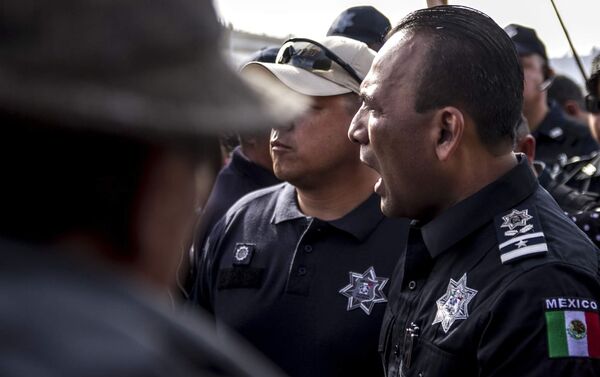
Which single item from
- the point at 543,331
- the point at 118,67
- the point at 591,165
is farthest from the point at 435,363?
the point at 591,165

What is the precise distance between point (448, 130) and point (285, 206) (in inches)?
40.7

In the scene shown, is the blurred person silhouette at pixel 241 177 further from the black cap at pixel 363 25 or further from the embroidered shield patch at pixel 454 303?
the embroidered shield patch at pixel 454 303

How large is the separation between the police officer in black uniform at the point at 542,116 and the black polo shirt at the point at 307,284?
2903 millimetres

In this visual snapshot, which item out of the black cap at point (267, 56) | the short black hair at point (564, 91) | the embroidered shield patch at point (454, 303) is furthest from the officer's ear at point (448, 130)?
the short black hair at point (564, 91)

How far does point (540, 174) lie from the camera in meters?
3.84

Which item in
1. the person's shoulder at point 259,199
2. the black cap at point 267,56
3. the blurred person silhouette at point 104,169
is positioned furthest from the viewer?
the black cap at point 267,56

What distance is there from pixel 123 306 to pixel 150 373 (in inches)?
2.8

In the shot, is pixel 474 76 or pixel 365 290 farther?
pixel 365 290

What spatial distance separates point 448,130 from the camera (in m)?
2.58

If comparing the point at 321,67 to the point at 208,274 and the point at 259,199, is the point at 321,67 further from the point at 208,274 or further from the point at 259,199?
the point at 208,274

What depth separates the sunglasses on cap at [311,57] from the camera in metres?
3.54

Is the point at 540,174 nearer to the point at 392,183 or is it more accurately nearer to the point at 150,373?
the point at 392,183

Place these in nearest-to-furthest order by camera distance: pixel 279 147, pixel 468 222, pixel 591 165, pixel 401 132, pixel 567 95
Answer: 1. pixel 468 222
2. pixel 401 132
3. pixel 279 147
4. pixel 591 165
5. pixel 567 95

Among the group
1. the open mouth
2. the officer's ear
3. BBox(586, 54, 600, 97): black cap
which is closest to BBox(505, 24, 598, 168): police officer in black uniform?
BBox(586, 54, 600, 97): black cap
